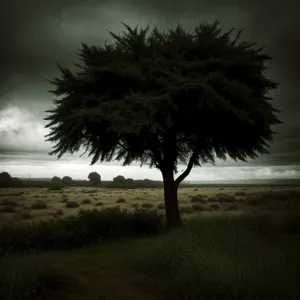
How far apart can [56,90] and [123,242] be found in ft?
25.2

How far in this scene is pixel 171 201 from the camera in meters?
16.8

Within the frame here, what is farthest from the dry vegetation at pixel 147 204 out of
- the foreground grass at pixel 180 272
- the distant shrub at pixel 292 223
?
the foreground grass at pixel 180 272

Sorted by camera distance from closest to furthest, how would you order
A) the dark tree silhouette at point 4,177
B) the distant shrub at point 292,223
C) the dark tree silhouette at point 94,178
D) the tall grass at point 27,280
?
the tall grass at point 27,280, the distant shrub at point 292,223, the dark tree silhouette at point 4,177, the dark tree silhouette at point 94,178

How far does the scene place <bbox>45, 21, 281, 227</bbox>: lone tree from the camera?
556 inches

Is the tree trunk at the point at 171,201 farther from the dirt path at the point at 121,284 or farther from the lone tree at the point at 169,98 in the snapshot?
the dirt path at the point at 121,284

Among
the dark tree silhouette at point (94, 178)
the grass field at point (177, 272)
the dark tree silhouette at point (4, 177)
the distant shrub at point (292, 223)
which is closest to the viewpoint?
the grass field at point (177, 272)

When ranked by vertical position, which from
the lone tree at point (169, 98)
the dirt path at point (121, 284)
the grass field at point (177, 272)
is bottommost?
the dirt path at point (121, 284)

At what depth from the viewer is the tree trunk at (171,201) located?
16.5 metres

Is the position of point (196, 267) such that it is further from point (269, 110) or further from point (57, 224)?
point (269, 110)

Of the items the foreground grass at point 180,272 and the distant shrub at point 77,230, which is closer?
the foreground grass at point 180,272

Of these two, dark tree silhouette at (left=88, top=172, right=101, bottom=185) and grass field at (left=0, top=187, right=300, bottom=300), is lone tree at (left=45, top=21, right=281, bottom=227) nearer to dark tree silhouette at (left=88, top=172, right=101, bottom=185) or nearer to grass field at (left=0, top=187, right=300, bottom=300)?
grass field at (left=0, top=187, right=300, bottom=300)

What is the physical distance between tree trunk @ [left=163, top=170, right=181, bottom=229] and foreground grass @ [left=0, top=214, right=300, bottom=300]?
508cm

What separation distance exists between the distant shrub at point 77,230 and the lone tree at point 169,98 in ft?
5.29

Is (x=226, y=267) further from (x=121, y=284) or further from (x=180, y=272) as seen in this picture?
(x=121, y=284)
